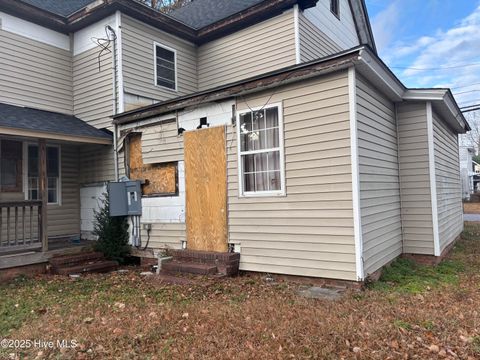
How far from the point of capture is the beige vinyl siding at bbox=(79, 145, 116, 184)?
9.12 metres

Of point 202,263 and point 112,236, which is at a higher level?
point 112,236

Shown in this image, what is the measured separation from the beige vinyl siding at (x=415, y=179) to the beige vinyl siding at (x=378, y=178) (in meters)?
0.19

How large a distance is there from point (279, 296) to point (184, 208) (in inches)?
119

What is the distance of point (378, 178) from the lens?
638 cm

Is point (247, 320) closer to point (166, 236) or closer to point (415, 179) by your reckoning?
point (166, 236)

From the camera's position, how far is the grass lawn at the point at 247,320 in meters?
3.42

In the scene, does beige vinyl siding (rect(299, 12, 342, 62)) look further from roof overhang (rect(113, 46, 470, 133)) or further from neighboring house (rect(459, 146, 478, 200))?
neighboring house (rect(459, 146, 478, 200))

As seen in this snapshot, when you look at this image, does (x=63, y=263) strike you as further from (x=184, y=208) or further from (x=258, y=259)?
(x=258, y=259)

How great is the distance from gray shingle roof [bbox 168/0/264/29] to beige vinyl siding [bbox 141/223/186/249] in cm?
633

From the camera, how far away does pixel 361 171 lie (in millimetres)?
5625

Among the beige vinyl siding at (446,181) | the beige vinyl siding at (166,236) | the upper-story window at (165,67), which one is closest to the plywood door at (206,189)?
the beige vinyl siding at (166,236)

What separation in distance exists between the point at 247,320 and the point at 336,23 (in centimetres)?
1056

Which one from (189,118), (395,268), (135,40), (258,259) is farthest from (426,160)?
(135,40)

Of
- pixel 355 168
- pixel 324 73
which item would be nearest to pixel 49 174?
pixel 324 73
